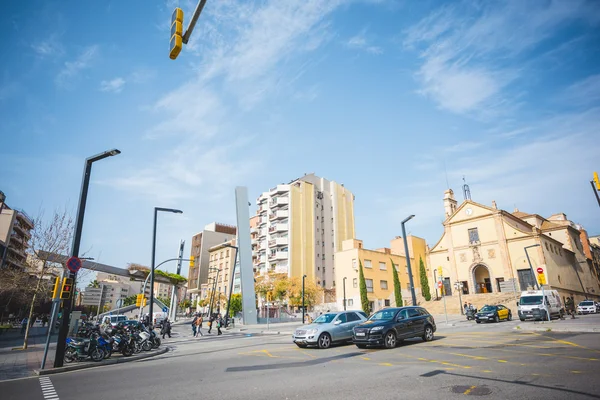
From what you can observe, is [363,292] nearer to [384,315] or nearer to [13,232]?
[384,315]

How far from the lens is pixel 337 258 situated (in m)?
57.4

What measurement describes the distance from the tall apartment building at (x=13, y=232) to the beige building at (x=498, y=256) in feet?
214

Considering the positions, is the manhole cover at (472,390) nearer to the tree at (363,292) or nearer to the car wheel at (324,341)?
the car wheel at (324,341)

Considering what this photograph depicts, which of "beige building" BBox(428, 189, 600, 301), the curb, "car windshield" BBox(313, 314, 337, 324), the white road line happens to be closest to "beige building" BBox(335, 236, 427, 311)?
"beige building" BBox(428, 189, 600, 301)

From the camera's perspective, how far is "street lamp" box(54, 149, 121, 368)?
37.8 feet

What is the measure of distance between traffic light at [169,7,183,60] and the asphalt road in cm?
667

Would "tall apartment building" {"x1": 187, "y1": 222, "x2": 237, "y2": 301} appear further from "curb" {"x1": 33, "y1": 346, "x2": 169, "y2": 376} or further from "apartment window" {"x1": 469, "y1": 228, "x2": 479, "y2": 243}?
"curb" {"x1": 33, "y1": 346, "x2": 169, "y2": 376}

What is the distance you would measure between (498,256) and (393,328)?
39.8 metres

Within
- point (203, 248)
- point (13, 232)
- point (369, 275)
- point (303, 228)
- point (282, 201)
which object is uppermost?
point (282, 201)

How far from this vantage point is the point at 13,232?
6253 centimetres

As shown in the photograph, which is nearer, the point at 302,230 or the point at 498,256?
the point at 498,256

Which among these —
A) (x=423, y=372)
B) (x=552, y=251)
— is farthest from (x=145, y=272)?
(x=552, y=251)

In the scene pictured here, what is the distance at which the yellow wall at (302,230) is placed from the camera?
220 feet

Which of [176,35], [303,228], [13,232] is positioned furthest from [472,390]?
[13,232]
